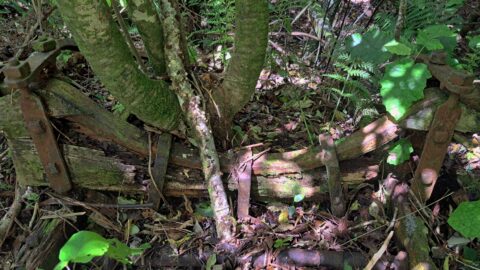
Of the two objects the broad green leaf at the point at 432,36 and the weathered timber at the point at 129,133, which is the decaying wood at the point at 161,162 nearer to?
the weathered timber at the point at 129,133

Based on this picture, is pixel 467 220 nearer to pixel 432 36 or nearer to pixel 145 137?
pixel 432 36

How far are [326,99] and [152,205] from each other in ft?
5.31

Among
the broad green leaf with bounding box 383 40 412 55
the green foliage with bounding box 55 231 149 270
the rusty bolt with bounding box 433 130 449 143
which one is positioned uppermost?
the broad green leaf with bounding box 383 40 412 55

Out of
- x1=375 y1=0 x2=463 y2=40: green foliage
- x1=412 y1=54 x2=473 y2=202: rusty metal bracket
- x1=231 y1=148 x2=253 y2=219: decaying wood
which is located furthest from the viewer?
x1=375 y1=0 x2=463 y2=40: green foliage

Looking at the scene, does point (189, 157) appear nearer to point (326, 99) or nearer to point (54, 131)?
point (54, 131)

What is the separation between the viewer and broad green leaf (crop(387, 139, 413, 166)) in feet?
7.45

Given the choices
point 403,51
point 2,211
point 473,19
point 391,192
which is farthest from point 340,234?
point 473,19

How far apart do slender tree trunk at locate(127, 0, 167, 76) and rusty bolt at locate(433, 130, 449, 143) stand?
162 cm

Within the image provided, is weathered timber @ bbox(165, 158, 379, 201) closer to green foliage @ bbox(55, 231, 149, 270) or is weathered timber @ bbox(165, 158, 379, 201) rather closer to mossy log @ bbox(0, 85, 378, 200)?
mossy log @ bbox(0, 85, 378, 200)

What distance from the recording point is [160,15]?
98.0 inches

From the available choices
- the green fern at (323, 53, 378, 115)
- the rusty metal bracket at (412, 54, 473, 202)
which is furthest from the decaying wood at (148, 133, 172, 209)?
the rusty metal bracket at (412, 54, 473, 202)

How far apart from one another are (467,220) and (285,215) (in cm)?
102

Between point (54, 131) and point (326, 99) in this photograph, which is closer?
point (54, 131)

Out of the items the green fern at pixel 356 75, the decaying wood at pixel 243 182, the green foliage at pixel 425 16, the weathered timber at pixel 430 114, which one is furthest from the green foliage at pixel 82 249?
the green foliage at pixel 425 16
